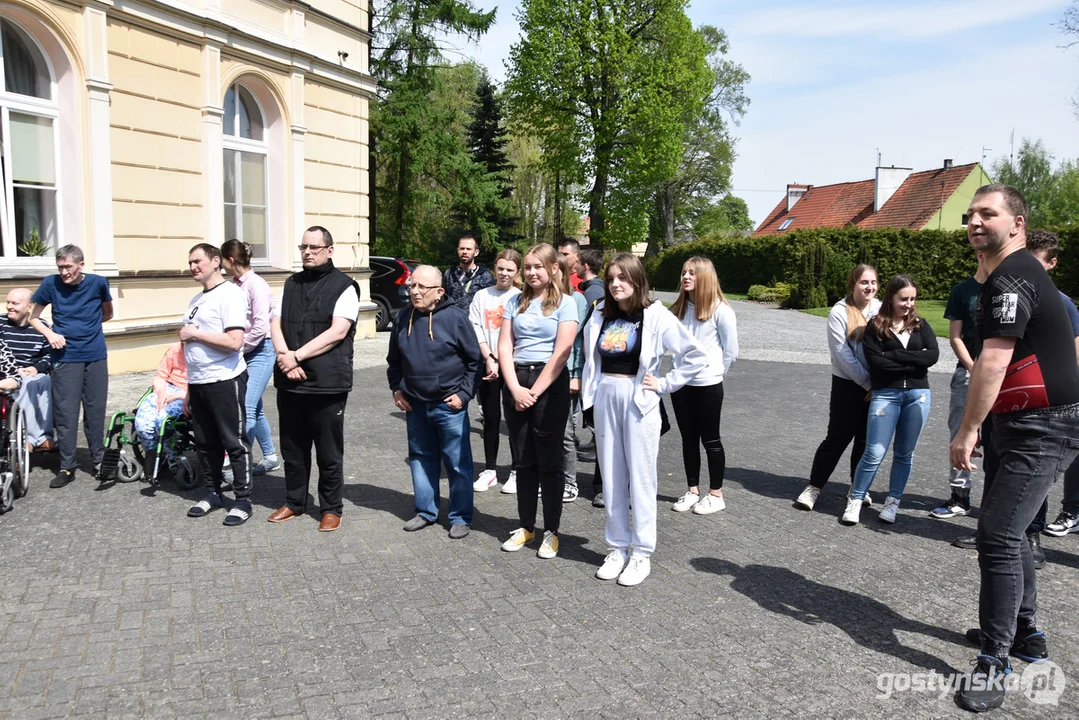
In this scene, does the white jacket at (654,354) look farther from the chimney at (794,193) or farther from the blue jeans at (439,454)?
the chimney at (794,193)

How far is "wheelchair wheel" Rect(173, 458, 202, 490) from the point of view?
6465 mm

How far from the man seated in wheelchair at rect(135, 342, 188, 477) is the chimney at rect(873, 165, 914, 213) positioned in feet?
156

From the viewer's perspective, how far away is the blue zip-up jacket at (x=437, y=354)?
5.44 metres

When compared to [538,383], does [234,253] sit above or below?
above

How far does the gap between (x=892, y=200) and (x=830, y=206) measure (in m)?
5.14

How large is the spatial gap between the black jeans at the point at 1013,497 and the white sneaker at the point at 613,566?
189 centimetres

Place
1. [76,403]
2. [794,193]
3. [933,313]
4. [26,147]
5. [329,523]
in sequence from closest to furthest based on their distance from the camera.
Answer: [329,523] < [76,403] < [26,147] < [933,313] < [794,193]

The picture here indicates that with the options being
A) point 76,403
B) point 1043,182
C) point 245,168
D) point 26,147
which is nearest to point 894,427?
point 76,403

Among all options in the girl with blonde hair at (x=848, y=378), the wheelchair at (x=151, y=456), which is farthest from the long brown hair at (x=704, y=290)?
the wheelchair at (x=151, y=456)

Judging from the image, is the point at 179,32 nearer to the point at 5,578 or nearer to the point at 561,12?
the point at 5,578

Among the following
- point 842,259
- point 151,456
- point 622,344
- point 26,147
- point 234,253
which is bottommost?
point 151,456

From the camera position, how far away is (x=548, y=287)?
5.41 m

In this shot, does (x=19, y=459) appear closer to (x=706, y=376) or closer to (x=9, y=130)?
(x=706, y=376)

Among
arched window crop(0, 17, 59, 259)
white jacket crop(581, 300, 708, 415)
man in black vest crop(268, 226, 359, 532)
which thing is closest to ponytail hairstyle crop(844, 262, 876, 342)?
white jacket crop(581, 300, 708, 415)
